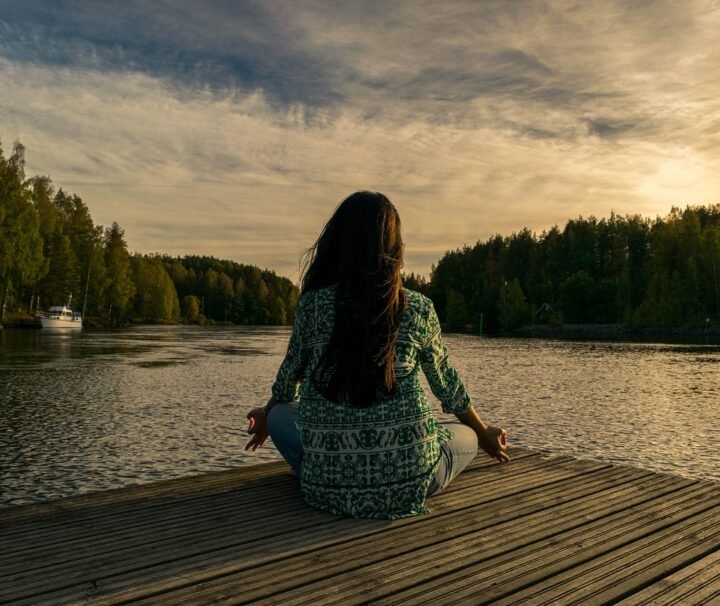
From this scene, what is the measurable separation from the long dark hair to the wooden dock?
0.88 metres

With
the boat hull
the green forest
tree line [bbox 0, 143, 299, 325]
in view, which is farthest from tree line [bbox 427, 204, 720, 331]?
the boat hull

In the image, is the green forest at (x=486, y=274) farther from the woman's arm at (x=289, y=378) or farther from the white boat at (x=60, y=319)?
the woman's arm at (x=289, y=378)

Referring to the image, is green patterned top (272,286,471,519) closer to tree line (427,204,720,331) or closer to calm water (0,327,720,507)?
calm water (0,327,720,507)

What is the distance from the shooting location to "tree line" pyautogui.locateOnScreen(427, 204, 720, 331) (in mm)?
88250

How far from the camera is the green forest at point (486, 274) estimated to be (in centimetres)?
6322

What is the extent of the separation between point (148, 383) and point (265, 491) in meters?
16.7

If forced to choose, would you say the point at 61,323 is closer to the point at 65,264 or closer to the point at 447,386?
the point at 65,264

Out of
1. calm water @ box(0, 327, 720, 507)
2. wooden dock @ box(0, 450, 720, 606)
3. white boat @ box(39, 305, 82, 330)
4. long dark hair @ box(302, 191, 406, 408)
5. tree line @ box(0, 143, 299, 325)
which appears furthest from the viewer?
white boat @ box(39, 305, 82, 330)

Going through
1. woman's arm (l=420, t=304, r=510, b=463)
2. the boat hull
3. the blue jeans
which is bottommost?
the boat hull

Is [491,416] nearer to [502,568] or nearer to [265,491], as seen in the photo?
[265,491]

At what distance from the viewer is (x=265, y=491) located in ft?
16.0

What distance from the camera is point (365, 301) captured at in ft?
12.1

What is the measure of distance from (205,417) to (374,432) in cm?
1112

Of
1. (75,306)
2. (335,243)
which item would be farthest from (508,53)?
(75,306)
